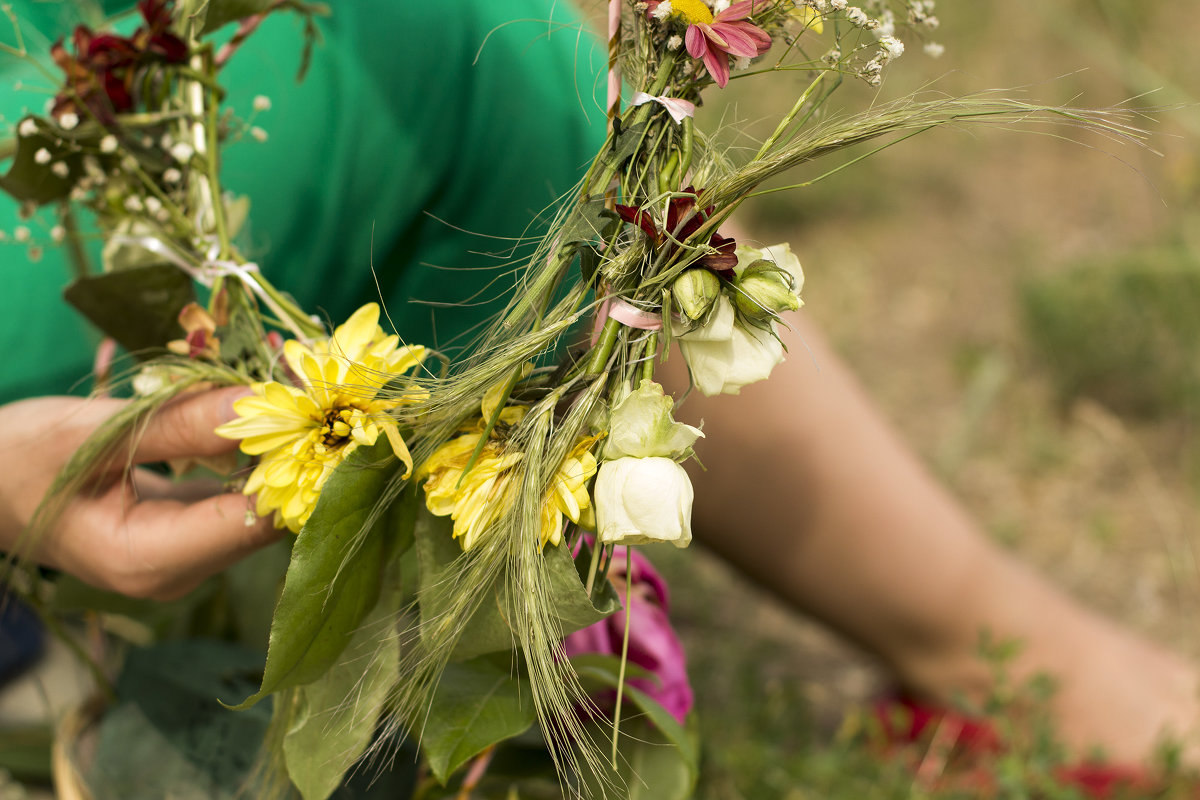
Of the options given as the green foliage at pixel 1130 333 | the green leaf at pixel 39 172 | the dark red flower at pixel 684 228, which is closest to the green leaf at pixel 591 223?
the dark red flower at pixel 684 228

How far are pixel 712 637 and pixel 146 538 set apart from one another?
A: 0.76 metres

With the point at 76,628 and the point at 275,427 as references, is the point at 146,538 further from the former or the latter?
the point at 76,628

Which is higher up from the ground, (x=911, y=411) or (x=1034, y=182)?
(x=1034, y=182)

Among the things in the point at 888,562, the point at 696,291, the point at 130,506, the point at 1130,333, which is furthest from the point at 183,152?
the point at 1130,333

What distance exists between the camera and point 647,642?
1.48 feet

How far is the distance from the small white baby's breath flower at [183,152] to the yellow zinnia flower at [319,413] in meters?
0.14

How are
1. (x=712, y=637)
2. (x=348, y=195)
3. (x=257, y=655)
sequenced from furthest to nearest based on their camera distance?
(x=712, y=637) → (x=348, y=195) → (x=257, y=655)

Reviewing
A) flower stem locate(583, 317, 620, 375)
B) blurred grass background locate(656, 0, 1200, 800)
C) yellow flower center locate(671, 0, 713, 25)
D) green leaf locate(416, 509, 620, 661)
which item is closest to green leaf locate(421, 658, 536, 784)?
green leaf locate(416, 509, 620, 661)

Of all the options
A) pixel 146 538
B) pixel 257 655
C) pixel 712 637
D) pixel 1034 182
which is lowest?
pixel 712 637

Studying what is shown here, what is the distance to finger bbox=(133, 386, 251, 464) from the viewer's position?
36cm

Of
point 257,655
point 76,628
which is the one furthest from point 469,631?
point 76,628

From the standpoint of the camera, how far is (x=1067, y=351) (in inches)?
50.1

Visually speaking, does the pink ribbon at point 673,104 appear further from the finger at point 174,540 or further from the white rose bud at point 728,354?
the finger at point 174,540

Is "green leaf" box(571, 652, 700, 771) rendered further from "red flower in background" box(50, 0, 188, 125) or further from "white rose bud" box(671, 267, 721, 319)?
"red flower in background" box(50, 0, 188, 125)
